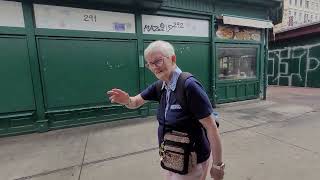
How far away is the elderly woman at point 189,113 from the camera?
1.54m

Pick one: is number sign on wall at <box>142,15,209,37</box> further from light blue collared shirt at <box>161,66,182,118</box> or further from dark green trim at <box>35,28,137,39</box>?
light blue collared shirt at <box>161,66,182,118</box>

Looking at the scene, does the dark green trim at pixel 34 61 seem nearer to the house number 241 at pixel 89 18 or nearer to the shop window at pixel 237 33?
the house number 241 at pixel 89 18

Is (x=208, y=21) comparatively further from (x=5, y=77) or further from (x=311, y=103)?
(x=5, y=77)

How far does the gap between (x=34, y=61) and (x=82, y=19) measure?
148cm

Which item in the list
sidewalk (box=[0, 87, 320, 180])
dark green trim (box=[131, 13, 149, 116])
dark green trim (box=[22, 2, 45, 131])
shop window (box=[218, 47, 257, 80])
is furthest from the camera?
shop window (box=[218, 47, 257, 80])

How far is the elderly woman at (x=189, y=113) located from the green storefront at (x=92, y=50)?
4253 mm

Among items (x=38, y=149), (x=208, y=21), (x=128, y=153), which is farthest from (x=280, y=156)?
(x=208, y=21)

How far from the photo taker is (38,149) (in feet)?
14.0

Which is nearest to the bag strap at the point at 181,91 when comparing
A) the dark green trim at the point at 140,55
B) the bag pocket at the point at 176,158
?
the bag pocket at the point at 176,158

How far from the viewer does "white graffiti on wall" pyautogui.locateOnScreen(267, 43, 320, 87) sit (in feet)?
40.0

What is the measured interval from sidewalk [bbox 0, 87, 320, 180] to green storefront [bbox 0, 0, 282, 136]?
1.76 feet

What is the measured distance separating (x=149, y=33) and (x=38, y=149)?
3939 mm

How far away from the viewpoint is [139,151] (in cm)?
407

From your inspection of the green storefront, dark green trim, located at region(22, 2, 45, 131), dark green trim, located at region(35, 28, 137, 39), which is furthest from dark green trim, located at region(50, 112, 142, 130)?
dark green trim, located at region(35, 28, 137, 39)
